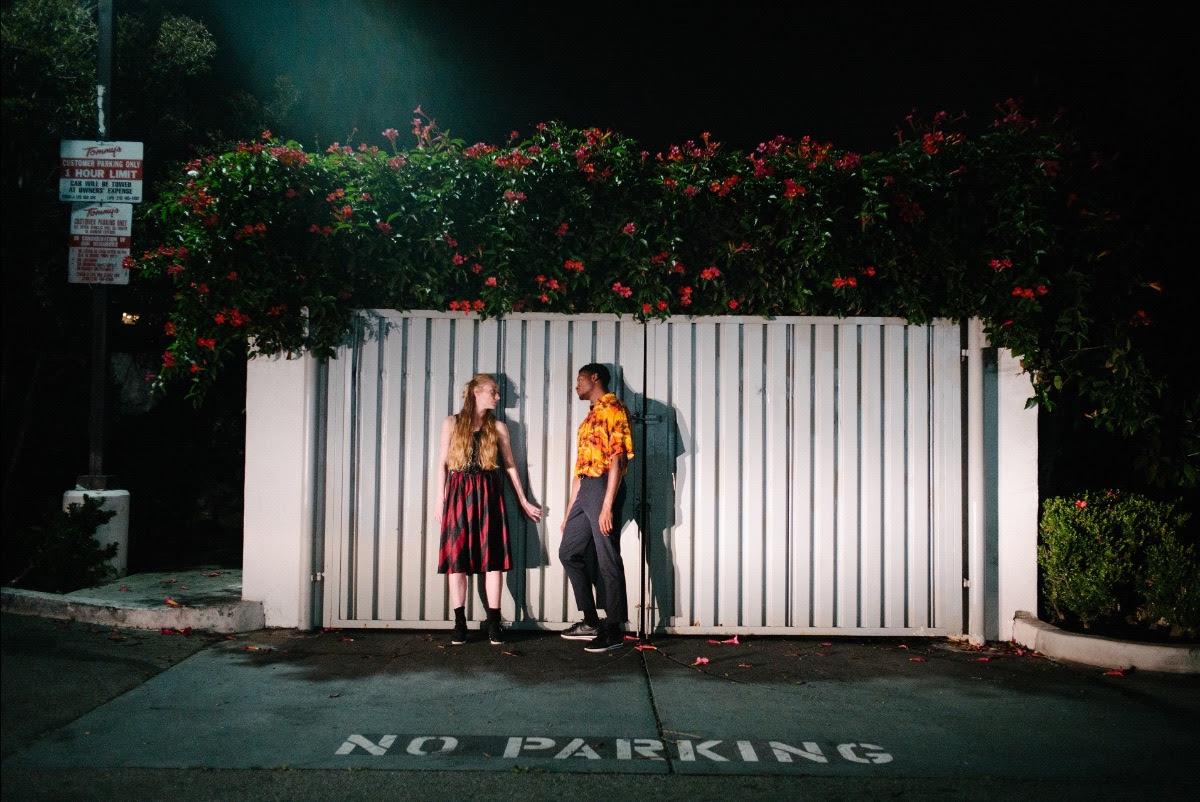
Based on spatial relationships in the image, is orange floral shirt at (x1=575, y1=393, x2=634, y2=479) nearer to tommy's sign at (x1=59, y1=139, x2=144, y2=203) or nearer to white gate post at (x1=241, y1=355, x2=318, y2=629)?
white gate post at (x1=241, y1=355, x2=318, y2=629)

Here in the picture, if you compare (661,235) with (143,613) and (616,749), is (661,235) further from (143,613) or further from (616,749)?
(143,613)

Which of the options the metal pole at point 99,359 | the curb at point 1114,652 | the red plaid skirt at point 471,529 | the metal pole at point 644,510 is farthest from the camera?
the metal pole at point 99,359

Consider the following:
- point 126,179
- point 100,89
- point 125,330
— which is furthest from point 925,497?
point 125,330

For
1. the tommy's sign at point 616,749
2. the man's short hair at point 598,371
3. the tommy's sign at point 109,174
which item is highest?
the tommy's sign at point 109,174

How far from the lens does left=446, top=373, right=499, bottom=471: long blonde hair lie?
7.18 metres

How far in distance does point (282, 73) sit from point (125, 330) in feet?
13.8

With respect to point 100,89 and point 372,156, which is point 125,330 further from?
point 372,156

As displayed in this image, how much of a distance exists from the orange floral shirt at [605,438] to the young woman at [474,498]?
23.2 inches

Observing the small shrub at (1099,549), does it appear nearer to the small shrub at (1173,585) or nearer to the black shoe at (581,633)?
the small shrub at (1173,585)

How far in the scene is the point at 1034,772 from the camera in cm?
466

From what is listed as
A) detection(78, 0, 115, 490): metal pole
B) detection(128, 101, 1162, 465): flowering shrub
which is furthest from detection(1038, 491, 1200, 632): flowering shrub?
detection(78, 0, 115, 490): metal pole

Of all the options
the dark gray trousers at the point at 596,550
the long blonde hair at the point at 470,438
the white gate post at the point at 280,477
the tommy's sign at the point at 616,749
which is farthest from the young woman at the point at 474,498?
the tommy's sign at the point at 616,749

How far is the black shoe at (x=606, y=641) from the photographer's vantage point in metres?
7.05

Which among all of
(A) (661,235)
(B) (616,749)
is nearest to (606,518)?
(A) (661,235)
